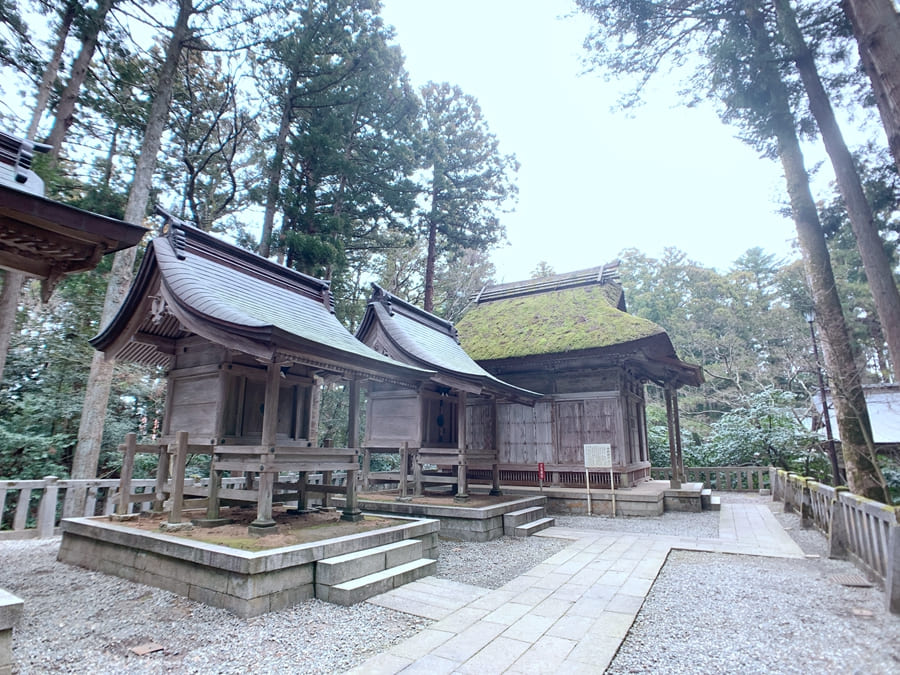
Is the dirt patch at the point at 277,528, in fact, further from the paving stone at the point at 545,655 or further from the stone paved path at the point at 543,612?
the paving stone at the point at 545,655

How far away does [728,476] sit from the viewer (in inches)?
584

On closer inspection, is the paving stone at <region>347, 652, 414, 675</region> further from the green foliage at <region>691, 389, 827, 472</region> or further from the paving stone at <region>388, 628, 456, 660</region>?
the green foliage at <region>691, 389, 827, 472</region>

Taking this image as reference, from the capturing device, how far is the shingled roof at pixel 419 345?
8578 millimetres

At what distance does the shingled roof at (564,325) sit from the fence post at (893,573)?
20.1ft

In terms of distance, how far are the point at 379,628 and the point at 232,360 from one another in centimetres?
381

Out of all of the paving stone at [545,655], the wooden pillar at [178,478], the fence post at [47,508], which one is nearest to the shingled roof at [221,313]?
the wooden pillar at [178,478]

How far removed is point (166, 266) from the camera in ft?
19.2

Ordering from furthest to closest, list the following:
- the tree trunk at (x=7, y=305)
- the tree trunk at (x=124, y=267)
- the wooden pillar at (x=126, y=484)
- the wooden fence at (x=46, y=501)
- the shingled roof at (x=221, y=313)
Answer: the tree trunk at (x=124, y=267)
the tree trunk at (x=7, y=305)
the wooden fence at (x=46, y=501)
the wooden pillar at (x=126, y=484)
the shingled roof at (x=221, y=313)

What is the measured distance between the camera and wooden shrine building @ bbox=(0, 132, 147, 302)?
3.21 metres

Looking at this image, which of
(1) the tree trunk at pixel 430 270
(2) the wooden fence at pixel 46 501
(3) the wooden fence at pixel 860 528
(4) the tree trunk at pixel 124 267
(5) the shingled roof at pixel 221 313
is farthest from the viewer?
(1) the tree trunk at pixel 430 270

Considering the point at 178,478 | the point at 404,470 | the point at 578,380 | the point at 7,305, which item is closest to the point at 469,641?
A: the point at 178,478

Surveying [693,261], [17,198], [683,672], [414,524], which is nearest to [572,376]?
[414,524]

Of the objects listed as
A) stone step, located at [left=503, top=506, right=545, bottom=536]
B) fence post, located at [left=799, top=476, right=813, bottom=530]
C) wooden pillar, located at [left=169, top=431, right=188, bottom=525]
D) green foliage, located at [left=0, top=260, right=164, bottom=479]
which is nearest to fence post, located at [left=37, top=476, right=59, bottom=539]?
green foliage, located at [left=0, top=260, right=164, bottom=479]

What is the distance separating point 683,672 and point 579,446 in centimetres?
815
